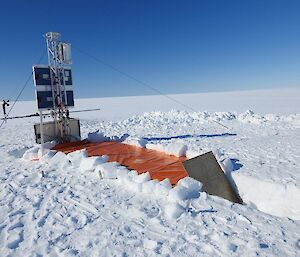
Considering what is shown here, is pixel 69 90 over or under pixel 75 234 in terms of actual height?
over

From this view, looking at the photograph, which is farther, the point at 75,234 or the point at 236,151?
the point at 236,151

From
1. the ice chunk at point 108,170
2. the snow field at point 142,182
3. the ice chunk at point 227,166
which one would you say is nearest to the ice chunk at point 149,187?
the snow field at point 142,182

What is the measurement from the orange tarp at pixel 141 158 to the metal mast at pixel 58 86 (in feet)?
2.69

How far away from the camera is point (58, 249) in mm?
3391

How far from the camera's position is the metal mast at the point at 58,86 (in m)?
9.20

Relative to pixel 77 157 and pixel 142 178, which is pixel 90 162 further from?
pixel 142 178

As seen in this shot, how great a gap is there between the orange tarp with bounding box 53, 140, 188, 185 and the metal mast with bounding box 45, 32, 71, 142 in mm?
819

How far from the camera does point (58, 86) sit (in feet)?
30.9

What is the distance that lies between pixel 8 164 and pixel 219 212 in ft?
21.1

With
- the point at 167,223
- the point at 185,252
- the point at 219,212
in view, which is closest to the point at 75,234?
the point at 167,223

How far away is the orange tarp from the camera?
18.8 ft

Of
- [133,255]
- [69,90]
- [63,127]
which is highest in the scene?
[69,90]

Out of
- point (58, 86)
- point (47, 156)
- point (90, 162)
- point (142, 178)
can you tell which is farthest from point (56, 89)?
point (142, 178)

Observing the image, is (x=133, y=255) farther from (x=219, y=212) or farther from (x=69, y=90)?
(x=69, y=90)
